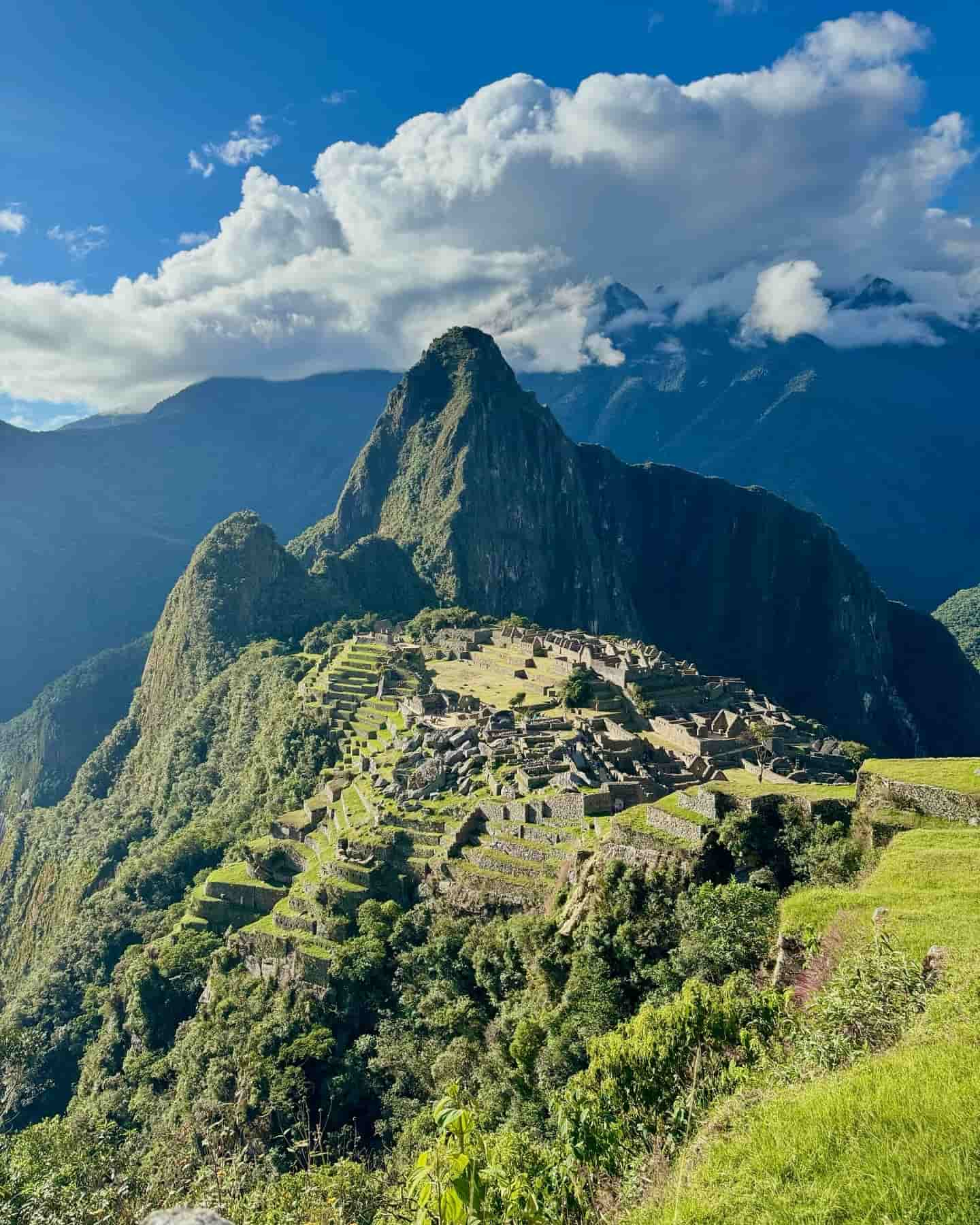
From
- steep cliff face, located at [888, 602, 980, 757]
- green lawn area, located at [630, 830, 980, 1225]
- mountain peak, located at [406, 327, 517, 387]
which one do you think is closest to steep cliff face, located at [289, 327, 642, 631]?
mountain peak, located at [406, 327, 517, 387]

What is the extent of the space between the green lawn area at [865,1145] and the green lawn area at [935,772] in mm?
8645

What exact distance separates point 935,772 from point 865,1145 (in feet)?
44.4

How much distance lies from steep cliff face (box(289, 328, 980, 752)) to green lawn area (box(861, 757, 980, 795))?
102371mm

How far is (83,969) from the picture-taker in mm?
44969

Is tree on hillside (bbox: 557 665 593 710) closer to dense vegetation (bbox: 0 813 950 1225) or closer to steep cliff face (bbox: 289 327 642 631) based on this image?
dense vegetation (bbox: 0 813 950 1225)

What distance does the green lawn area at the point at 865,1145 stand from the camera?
5.38 m

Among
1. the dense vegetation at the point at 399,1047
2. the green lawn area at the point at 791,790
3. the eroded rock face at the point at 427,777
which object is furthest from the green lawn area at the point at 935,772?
the eroded rock face at the point at 427,777

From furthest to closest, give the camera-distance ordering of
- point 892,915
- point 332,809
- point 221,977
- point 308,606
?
point 308,606, point 332,809, point 221,977, point 892,915

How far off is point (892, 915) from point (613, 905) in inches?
382

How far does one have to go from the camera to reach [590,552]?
518ft

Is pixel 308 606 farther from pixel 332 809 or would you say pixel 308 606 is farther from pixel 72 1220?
pixel 72 1220

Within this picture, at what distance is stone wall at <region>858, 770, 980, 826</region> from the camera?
53.0 ft

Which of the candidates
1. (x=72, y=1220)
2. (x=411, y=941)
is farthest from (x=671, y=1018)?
(x=411, y=941)

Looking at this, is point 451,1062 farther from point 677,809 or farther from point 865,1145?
point 865,1145
